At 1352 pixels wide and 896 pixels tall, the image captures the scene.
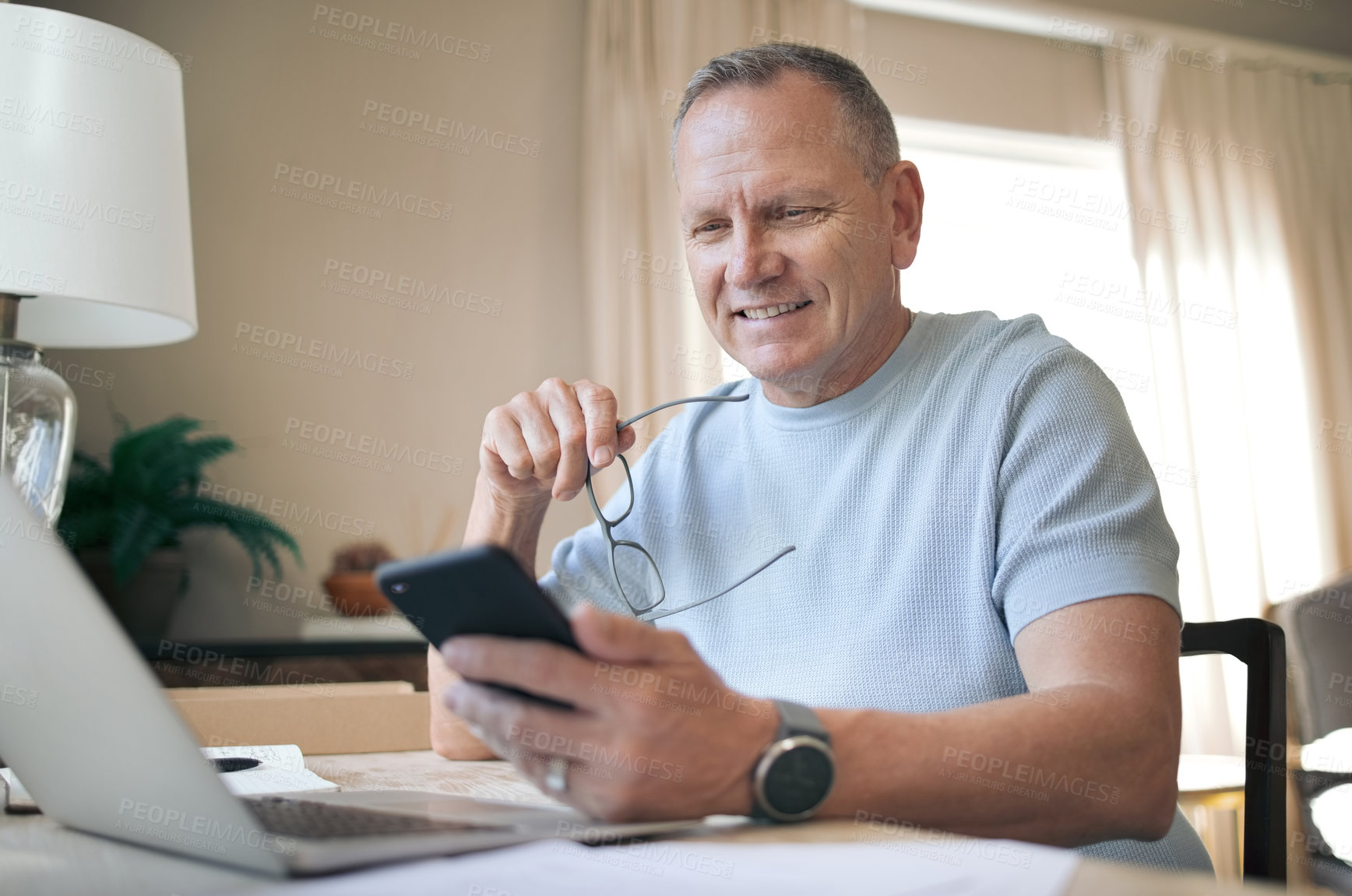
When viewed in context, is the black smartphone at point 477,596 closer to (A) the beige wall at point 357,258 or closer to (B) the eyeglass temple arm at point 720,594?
(B) the eyeglass temple arm at point 720,594

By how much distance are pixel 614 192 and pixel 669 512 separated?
2147 mm

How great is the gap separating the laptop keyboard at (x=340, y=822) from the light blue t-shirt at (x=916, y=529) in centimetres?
51

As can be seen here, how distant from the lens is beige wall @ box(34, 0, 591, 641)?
110 inches

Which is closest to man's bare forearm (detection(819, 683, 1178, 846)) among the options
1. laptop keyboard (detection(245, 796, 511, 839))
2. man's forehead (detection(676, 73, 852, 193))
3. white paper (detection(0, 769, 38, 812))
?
laptop keyboard (detection(245, 796, 511, 839))

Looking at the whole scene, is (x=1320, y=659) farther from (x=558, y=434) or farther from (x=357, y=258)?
(x=357, y=258)

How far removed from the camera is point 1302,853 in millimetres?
1878

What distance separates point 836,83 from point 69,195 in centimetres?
100

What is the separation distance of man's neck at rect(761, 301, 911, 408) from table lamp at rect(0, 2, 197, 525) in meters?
0.90

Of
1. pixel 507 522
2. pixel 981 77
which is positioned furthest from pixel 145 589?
pixel 981 77

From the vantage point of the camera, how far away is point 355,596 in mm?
2516

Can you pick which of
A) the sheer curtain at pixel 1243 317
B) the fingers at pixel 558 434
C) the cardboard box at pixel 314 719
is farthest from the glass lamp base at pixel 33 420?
the sheer curtain at pixel 1243 317

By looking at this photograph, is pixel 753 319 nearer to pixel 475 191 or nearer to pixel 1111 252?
pixel 475 191

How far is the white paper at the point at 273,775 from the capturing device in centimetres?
82

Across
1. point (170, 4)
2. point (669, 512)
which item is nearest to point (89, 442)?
point (170, 4)
